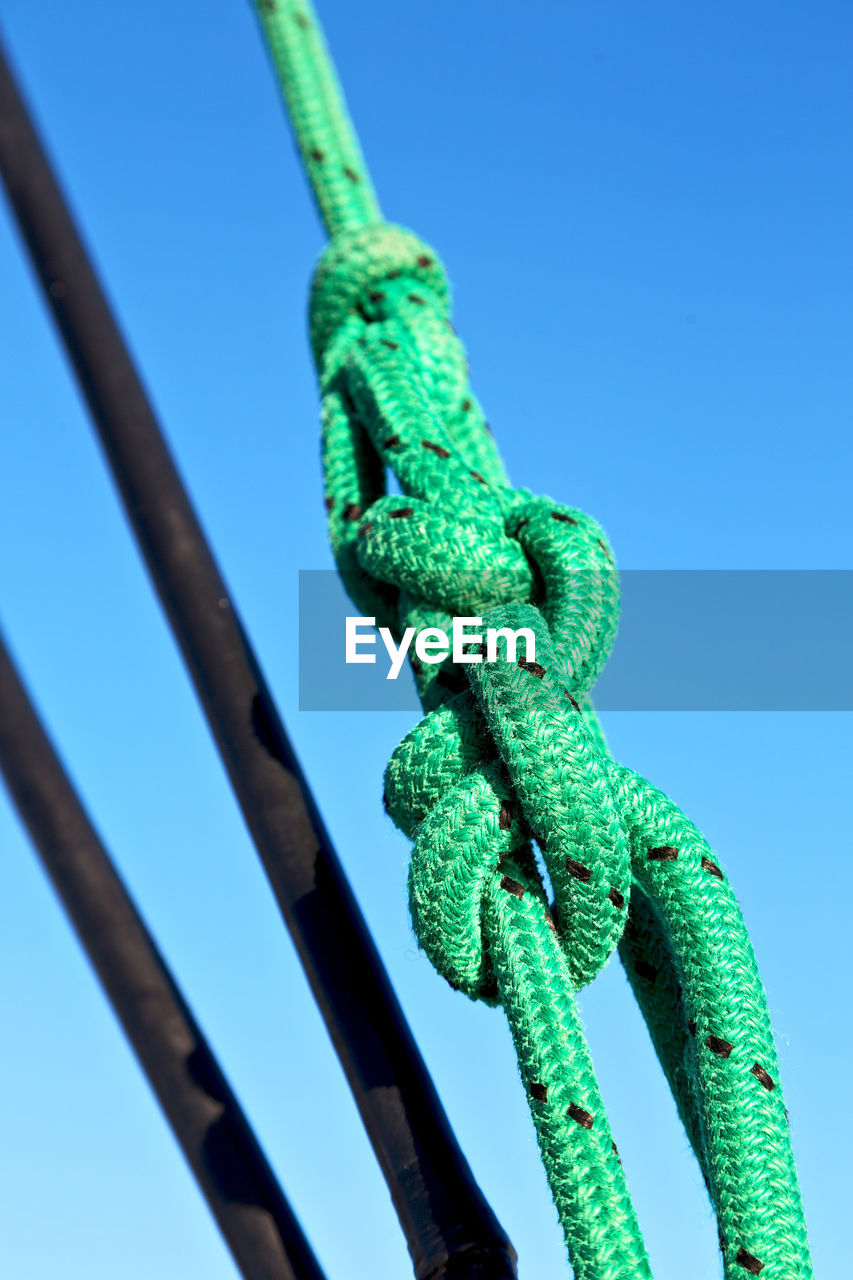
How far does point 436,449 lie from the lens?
1525mm

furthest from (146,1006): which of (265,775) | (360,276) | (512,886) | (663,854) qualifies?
(360,276)

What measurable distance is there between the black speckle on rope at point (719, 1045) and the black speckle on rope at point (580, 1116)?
0.41 feet

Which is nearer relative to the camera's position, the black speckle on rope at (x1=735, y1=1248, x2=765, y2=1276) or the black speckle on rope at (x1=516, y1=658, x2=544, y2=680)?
the black speckle on rope at (x1=735, y1=1248, x2=765, y2=1276)

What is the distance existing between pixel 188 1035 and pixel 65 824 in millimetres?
172

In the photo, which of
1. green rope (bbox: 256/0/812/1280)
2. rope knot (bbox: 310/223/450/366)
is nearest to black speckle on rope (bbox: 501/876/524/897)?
green rope (bbox: 256/0/812/1280)

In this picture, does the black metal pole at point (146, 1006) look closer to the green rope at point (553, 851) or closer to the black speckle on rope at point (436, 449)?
the green rope at point (553, 851)

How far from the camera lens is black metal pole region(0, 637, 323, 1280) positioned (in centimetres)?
107

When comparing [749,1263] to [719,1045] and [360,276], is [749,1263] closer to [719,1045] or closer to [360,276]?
[719,1045]

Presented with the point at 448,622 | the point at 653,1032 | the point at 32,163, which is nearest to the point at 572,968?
the point at 653,1032

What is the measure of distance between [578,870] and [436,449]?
0.49m

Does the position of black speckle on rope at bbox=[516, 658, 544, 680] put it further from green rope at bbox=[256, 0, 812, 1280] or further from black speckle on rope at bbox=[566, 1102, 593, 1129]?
black speckle on rope at bbox=[566, 1102, 593, 1129]

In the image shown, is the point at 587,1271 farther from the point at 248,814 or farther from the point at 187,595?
the point at 187,595

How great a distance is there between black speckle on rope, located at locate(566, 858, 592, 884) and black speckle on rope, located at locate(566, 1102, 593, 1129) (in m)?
0.17

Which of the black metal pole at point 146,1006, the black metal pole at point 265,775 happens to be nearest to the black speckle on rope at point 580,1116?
the black metal pole at point 265,775
